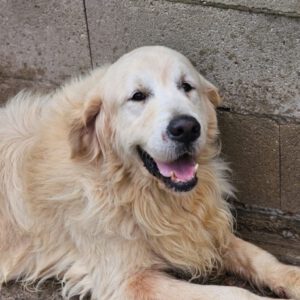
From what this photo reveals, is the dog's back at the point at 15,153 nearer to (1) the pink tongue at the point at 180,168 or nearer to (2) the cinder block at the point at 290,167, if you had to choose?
(1) the pink tongue at the point at 180,168

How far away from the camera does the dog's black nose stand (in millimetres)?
4238

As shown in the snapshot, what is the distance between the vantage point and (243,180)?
5387 mm

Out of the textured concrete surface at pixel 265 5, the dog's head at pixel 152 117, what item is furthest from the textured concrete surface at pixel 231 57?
the dog's head at pixel 152 117

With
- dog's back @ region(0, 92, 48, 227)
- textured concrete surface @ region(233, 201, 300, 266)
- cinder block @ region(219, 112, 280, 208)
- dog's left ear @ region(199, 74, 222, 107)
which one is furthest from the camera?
textured concrete surface @ region(233, 201, 300, 266)

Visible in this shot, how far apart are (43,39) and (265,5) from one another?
1.65 metres

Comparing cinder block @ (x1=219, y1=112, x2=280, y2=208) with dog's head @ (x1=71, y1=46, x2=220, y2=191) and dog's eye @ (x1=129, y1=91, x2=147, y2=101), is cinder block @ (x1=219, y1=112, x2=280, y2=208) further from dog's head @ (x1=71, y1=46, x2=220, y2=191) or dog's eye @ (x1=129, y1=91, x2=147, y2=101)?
dog's eye @ (x1=129, y1=91, x2=147, y2=101)

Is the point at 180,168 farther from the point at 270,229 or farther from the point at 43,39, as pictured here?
the point at 43,39

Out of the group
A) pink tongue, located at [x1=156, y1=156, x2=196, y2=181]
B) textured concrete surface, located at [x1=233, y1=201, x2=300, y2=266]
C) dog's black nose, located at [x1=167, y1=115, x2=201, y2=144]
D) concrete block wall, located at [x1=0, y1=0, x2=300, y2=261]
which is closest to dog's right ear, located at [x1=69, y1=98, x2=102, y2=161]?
pink tongue, located at [x1=156, y1=156, x2=196, y2=181]

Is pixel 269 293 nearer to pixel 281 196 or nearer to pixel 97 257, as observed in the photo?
A: pixel 281 196

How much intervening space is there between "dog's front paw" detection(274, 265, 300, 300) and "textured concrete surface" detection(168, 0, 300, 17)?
1509 mm

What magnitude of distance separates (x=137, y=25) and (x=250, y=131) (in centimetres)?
99

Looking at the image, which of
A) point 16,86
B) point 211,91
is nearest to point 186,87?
point 211,91

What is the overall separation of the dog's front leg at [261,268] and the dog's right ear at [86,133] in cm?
110

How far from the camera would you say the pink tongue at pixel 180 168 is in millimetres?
4477
